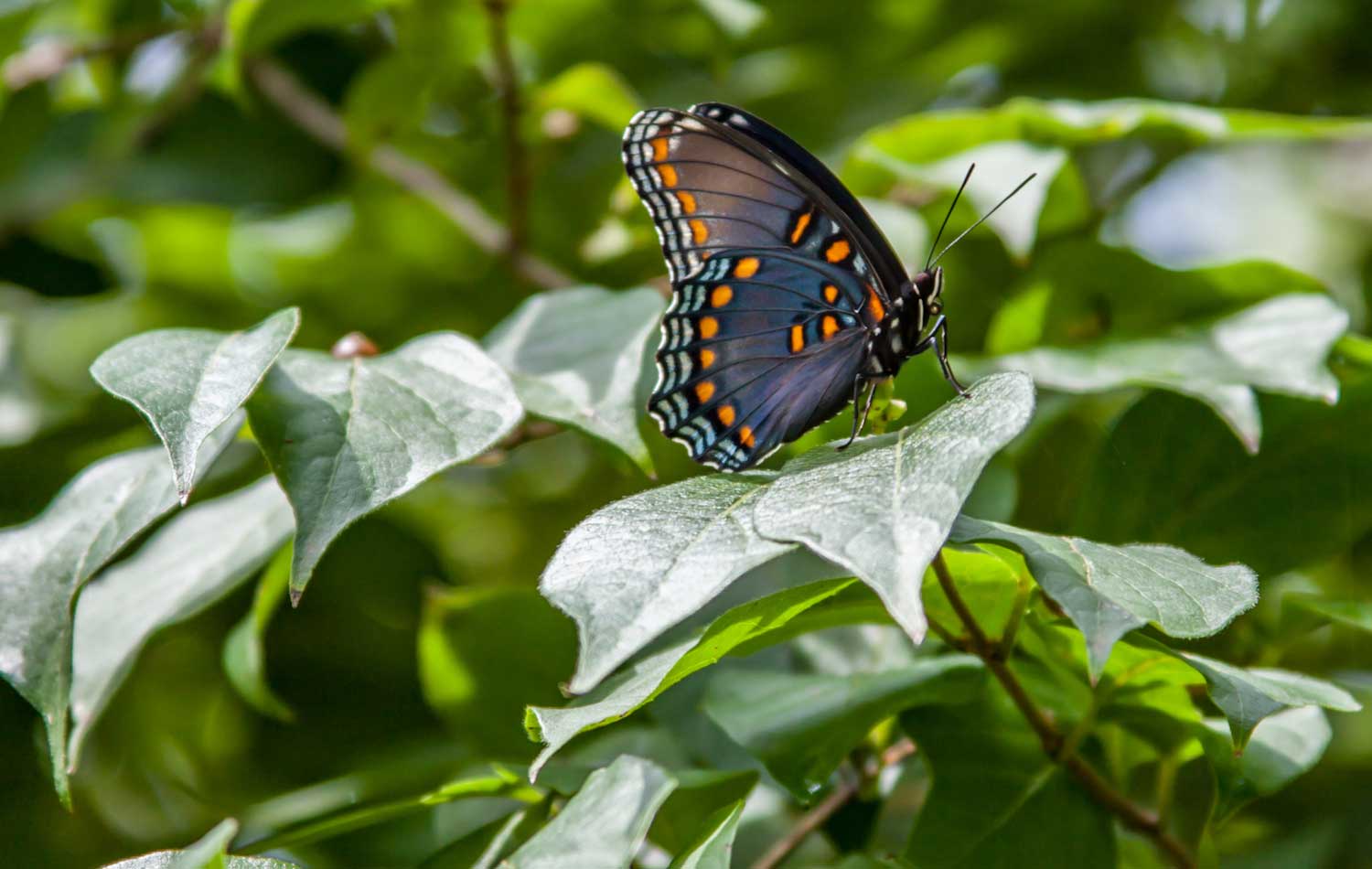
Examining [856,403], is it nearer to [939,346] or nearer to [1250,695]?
[939,346]

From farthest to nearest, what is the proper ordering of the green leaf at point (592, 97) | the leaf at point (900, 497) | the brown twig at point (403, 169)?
1. the brown twig at point (403, 169)
2. the green leaf at point (592, 97)
3. the leaf at point (900, 497)

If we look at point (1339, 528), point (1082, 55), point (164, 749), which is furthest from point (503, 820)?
point (1082, 55)

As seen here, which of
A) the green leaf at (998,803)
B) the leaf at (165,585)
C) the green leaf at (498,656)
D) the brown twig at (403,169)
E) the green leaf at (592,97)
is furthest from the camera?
the brown twig at (403,169)

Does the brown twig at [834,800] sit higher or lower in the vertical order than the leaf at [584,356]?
lower

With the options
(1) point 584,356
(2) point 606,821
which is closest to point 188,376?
(1) point 584,356

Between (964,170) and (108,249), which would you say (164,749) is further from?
(964,170)

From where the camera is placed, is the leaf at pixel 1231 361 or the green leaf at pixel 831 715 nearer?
the green leaf at pixel 831 715

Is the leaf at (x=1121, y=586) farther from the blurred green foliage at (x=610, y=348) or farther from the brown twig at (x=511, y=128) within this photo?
the brown twig at (x=511, y=128)

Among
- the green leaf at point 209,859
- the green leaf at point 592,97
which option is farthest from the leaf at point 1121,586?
the green leaf at point 592,97
